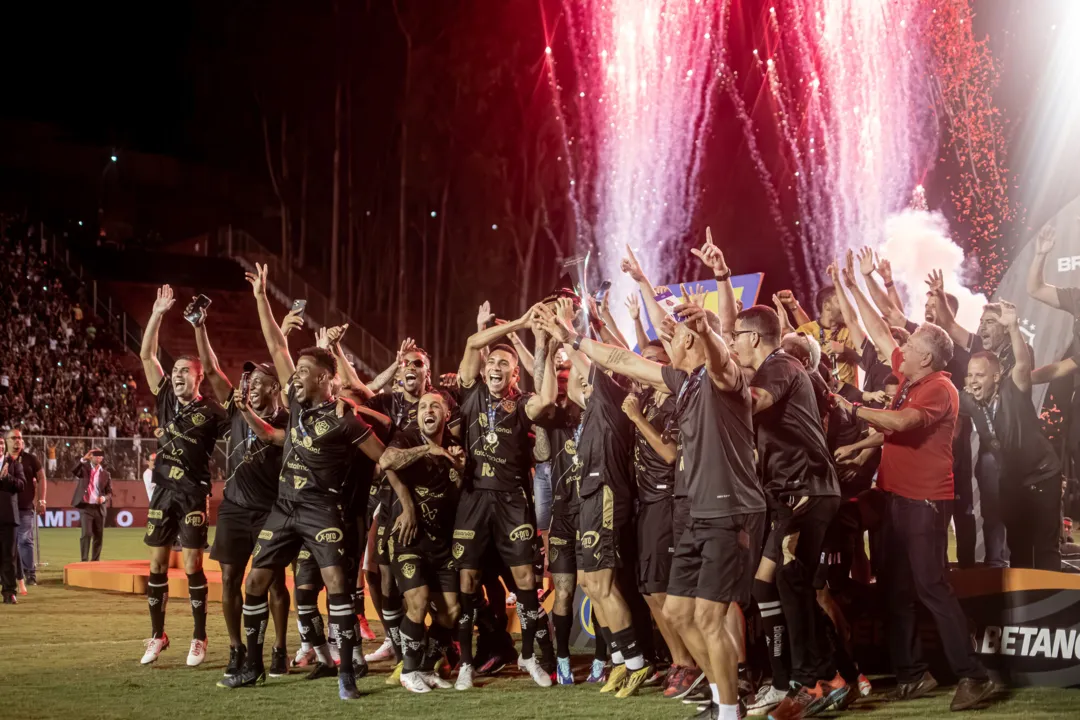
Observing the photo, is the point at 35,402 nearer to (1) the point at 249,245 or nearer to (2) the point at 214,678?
(1) the point at 249,245

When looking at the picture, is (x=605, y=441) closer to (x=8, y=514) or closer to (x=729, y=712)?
(x=729, y=712)

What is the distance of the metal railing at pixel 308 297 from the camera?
3825cm

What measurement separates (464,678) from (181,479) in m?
3.00

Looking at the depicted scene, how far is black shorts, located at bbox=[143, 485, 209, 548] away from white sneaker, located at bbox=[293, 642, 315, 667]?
1.21 metres

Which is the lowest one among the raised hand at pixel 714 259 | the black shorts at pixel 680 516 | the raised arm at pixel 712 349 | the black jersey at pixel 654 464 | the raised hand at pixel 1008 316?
the black shorts at pixel 680 516

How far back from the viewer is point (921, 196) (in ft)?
72.7

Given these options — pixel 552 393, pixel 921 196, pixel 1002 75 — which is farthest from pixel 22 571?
pixel 921 196

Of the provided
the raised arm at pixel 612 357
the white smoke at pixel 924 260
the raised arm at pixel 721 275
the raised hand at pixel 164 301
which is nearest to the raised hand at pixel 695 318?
the raised arm at pixel 612 357

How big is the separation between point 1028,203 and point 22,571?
14310mm

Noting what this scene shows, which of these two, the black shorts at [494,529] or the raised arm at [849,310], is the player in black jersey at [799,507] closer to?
the black shorts at [494,529]

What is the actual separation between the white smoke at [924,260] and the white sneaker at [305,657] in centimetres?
1256

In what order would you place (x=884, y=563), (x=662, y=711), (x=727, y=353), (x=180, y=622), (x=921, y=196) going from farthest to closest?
(x=921, y=196) < (x=180, y=622) < (x=884, y=563) < (x=662, y=711) < (x=727, y=353)

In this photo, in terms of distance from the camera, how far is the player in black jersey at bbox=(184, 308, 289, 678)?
845 centimetres

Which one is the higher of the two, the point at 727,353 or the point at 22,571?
the point at 727,353
